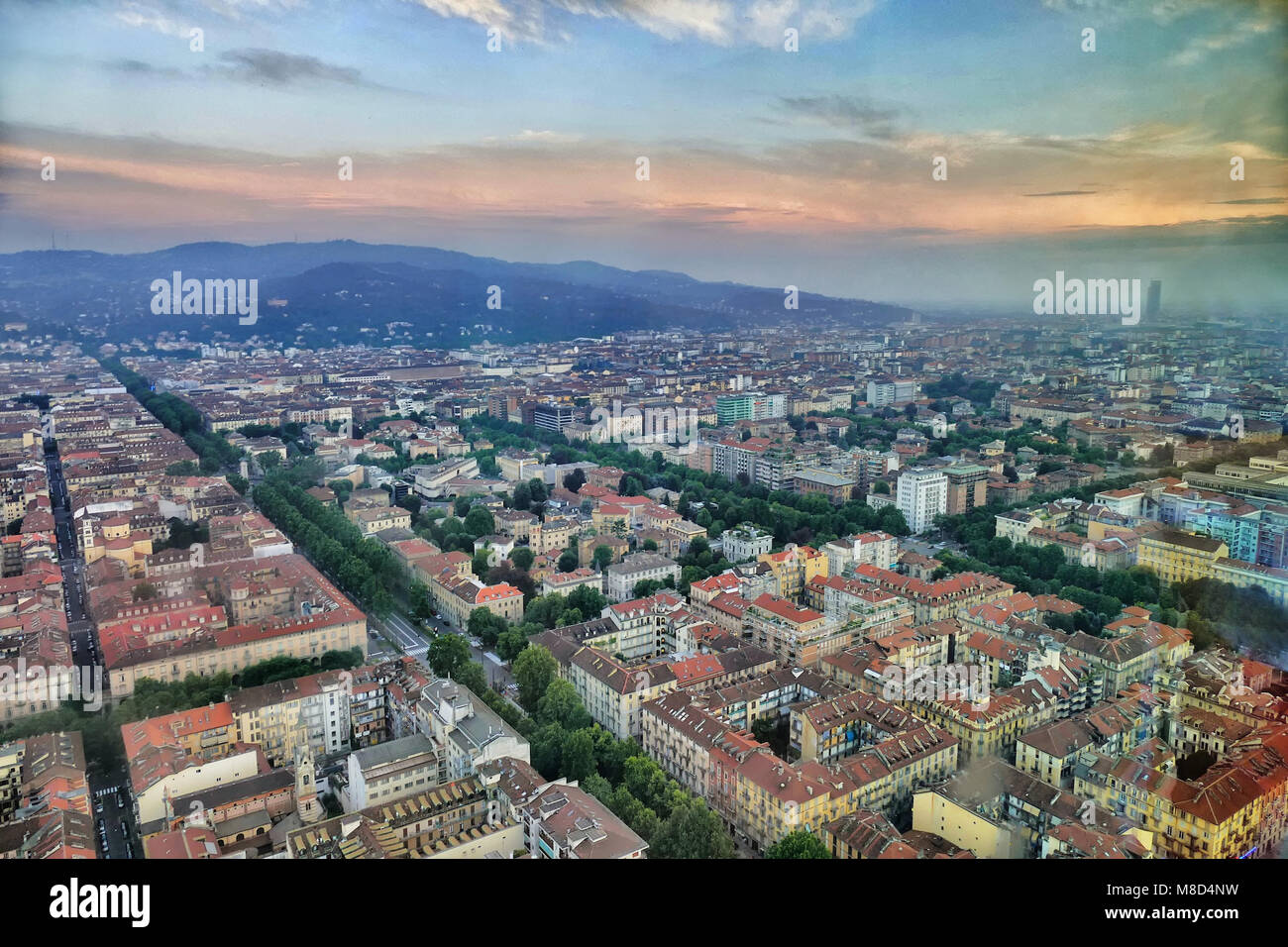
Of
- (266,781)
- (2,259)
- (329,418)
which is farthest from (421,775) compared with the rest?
(329,418)

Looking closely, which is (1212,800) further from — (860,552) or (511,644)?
(860,552)

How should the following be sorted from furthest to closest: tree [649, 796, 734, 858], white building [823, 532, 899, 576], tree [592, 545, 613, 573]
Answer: tree [592, 545, 613, 573] → white building [823, 532, 899, 576] → tree [649, 796, 734, 858]

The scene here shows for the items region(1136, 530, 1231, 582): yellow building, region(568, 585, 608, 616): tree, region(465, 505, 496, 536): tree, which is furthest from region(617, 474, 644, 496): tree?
region(1136, 530, 1231, 582): yellow building

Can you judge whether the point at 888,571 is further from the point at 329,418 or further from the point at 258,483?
the point at 329,418

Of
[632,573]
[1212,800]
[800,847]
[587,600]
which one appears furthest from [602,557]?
[1212,800]

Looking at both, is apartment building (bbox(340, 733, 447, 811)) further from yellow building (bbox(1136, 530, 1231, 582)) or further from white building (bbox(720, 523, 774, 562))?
yellow building (bbox(1136, 530, 1231, 582))
